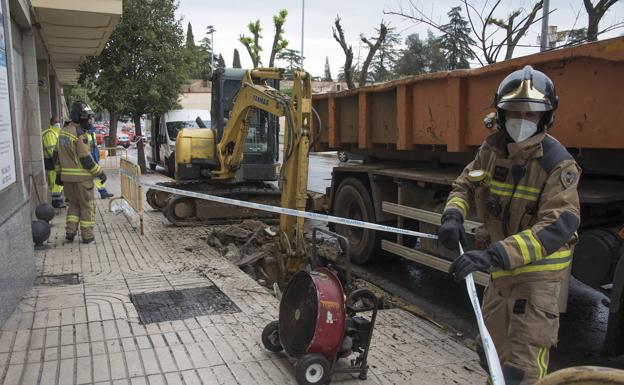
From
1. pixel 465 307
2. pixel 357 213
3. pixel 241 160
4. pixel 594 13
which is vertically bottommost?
pixel 465 307

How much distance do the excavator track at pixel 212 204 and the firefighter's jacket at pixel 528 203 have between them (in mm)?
7588

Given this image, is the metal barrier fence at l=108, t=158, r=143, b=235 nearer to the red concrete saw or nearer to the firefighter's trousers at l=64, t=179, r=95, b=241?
the firefighter's trousers at l=64, t=179, r=95, b=241

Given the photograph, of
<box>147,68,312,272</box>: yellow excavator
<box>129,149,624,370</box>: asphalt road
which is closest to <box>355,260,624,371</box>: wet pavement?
<box>129,149,624,370</box>: asphalt road

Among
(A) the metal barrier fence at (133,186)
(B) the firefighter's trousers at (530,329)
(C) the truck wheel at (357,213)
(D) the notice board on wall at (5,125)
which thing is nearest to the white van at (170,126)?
(A) the metal barrier fence at (133,186)

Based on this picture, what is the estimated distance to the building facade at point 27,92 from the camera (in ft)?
16.0

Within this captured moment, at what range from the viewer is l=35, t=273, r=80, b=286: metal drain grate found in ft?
19.5

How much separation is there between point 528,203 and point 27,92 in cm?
889

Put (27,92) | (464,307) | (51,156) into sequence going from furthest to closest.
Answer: (51,156) → (27,92) → (464,307)

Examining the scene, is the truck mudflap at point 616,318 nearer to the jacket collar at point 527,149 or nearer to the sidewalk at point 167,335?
the sidewalk at point 167,335

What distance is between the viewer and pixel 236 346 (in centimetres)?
425

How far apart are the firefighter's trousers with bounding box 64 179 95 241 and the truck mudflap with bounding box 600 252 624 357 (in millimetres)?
6731

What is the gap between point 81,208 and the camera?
313 inches

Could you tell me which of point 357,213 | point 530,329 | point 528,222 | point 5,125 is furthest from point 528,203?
point 357,213

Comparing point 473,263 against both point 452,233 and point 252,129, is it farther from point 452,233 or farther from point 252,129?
point 252,129
